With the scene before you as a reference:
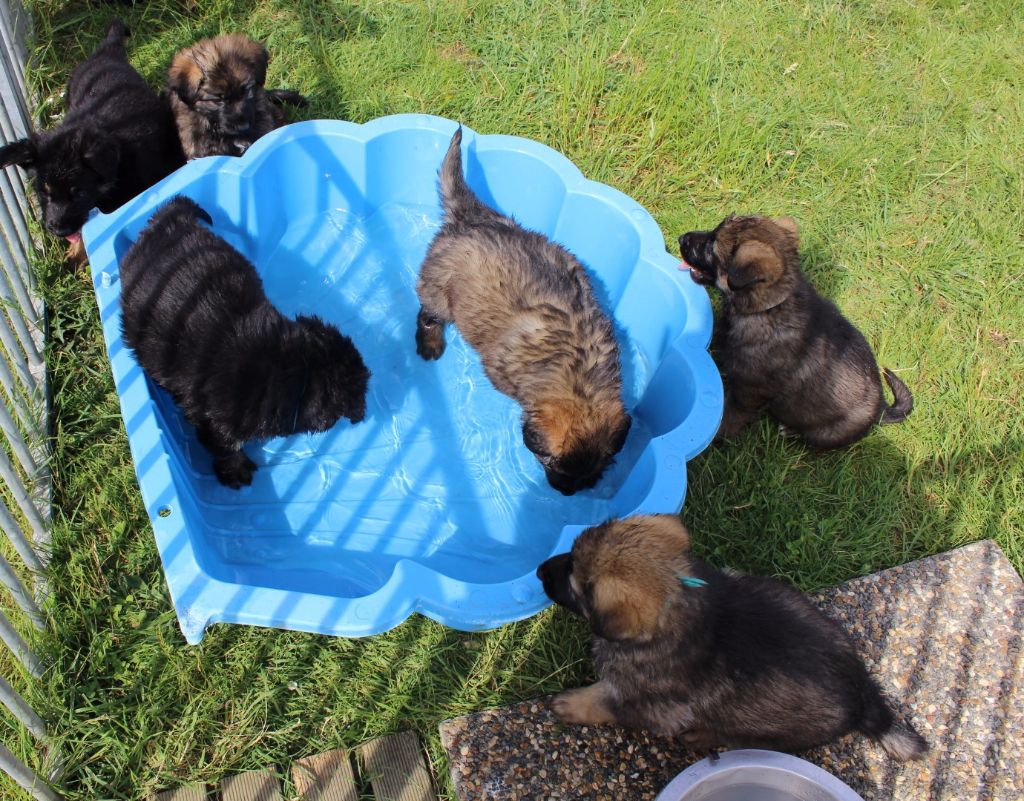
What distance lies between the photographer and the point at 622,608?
240 centimetres

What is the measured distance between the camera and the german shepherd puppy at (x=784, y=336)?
3.35m

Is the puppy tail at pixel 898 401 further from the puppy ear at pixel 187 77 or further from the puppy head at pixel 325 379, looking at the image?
the puppy ear at pixel 187 77

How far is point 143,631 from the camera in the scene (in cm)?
305

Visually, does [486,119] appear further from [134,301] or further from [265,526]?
[265,526]

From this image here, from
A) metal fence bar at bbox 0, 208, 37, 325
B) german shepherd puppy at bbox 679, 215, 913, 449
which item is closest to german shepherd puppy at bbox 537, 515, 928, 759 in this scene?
german shepherd puppy at bbox 679, 215, 913, 449

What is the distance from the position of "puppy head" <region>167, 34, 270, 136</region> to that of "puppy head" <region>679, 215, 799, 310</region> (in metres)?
2.42

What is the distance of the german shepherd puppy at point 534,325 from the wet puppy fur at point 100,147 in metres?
1.65

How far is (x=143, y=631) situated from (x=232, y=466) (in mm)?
772

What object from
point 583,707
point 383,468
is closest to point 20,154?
point 383,468

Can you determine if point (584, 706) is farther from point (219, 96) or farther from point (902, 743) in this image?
point (219, 96)

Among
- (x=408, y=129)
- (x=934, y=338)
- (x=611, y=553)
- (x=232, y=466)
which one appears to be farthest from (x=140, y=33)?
(x=934, y=338)

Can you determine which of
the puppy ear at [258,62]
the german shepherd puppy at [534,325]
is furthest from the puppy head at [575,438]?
the puppy ear at [258,62]

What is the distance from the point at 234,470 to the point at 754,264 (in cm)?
246

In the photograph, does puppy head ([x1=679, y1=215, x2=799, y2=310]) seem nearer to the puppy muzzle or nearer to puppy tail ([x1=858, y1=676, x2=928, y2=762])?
the puppy muzzle
